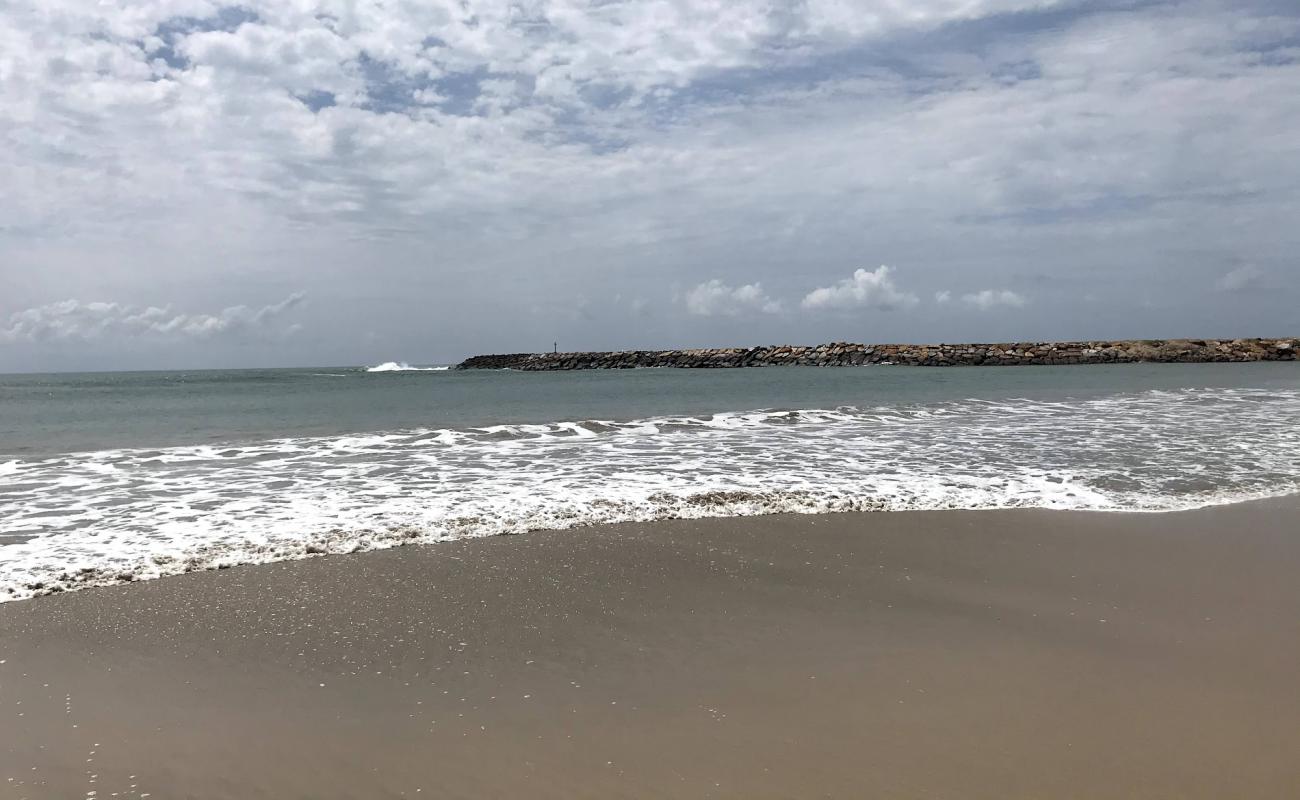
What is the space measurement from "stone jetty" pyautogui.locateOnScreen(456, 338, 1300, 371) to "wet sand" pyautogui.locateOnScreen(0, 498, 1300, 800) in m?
53.5

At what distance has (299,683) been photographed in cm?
368

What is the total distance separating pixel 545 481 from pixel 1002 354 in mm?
53519

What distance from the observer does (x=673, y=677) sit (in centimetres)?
370

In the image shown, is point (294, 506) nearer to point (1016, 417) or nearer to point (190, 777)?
point (190, 777)

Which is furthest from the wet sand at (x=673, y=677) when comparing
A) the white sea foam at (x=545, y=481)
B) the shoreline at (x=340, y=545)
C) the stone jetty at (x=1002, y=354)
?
the stone jetty at (x=1002, y=354)

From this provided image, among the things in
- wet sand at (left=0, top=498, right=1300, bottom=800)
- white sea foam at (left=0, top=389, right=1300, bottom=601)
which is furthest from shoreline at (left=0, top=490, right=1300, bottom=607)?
wet sand at (left=0, top=498, right=1300, bottom=800)

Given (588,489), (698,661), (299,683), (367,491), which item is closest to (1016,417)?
(588,489)

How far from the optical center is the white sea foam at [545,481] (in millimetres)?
6387

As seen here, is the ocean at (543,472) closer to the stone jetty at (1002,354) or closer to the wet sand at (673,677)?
the wet sand at (673,677)

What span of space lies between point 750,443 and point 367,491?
6.45 m

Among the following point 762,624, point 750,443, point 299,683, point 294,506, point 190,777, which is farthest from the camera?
point 750,443

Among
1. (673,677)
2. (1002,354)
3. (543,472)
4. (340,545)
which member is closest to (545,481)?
(543,472)

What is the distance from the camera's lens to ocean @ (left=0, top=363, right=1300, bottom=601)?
21.5 feet

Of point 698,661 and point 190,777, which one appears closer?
point 190,777
